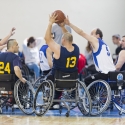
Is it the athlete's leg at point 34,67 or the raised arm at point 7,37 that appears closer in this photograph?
the raised arm at point 7,37

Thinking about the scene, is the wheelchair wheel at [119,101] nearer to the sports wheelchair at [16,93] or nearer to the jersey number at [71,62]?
the jersey number at [71,62]

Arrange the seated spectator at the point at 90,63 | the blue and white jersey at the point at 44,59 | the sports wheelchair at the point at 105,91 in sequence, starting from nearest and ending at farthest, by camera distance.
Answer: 1. the sports wheelchair at the point at 105,91
2. the blue and white jersey at the point at 44,59
3. the seated spectator at the point at 90,63

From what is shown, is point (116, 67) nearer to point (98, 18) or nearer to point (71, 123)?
point (71, 123)

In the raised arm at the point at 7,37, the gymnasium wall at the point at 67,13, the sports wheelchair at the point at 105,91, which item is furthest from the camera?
the gymnasium wall at the point at 67,13

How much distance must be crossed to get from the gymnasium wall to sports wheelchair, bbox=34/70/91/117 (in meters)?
5.27

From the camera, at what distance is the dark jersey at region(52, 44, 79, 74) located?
5.81m

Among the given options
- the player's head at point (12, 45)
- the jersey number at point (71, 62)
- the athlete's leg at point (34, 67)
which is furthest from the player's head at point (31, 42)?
the jersey number at point (71, 62)

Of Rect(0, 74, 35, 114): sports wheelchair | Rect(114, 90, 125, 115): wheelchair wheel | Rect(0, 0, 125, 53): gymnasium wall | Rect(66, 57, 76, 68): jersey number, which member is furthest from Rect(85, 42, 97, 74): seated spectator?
Rect(66, 57, 76, 68): jersey number

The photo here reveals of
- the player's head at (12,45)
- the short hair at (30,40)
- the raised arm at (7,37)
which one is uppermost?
the short hair at (30,40)

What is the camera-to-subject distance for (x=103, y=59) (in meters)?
6.24

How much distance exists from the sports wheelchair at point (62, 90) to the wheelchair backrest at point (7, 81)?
45cm

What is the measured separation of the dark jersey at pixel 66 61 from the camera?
5.81 metres

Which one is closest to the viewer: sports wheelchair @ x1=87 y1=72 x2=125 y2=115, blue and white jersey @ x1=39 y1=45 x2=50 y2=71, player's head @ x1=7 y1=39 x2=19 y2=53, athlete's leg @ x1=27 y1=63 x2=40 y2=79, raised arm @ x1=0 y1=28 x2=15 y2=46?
sports wheelchair @ x1=87 y1=72 x2=125 y2=115

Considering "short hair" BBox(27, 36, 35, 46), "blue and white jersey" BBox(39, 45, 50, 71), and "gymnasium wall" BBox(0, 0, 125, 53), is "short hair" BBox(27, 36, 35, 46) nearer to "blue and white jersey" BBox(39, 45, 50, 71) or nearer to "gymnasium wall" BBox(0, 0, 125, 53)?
"gymnasium wall" BBox(0, 0, 125, 53)
